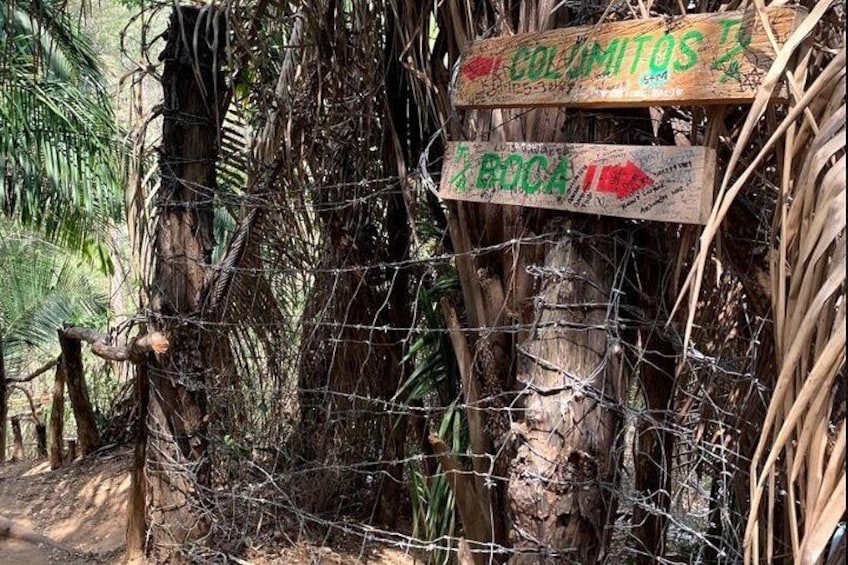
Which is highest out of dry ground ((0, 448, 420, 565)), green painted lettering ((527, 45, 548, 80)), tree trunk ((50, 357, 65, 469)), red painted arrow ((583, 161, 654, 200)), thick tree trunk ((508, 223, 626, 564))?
green painted lettering ((527, 45, 548, 80))

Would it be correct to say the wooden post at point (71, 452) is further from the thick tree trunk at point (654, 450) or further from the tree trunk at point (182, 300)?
the thick tree trunk at point (654, 450)

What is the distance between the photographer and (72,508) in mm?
4023

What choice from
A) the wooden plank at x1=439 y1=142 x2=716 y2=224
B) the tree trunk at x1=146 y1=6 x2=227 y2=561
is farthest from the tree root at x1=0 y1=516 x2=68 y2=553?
the wooden plank at x1=439 y1=142 x2=716 y2=224

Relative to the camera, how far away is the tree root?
3.59 m

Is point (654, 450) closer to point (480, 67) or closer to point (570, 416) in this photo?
point (570, 416)

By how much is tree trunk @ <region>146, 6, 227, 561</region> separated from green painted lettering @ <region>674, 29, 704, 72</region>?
6.16 ft

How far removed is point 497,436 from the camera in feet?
6.93

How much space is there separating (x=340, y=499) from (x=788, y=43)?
8.94 feet

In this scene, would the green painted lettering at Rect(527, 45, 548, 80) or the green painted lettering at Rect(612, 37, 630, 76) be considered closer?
the green painted lettering at Rect(612, 37, 630, 76)

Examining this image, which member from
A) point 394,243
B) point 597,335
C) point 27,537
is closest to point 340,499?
point 394,243

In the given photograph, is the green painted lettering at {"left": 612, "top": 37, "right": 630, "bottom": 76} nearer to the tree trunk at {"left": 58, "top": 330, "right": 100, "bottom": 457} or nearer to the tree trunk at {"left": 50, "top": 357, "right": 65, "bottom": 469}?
the tree trunk at {"left": 58, "top": 330, "right": 100, "bottom": 457}

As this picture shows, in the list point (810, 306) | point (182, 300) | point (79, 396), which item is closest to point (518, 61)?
point (810, 306)

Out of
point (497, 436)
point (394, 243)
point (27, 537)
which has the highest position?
point (394, 243)

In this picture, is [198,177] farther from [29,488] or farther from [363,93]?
[29,488]
